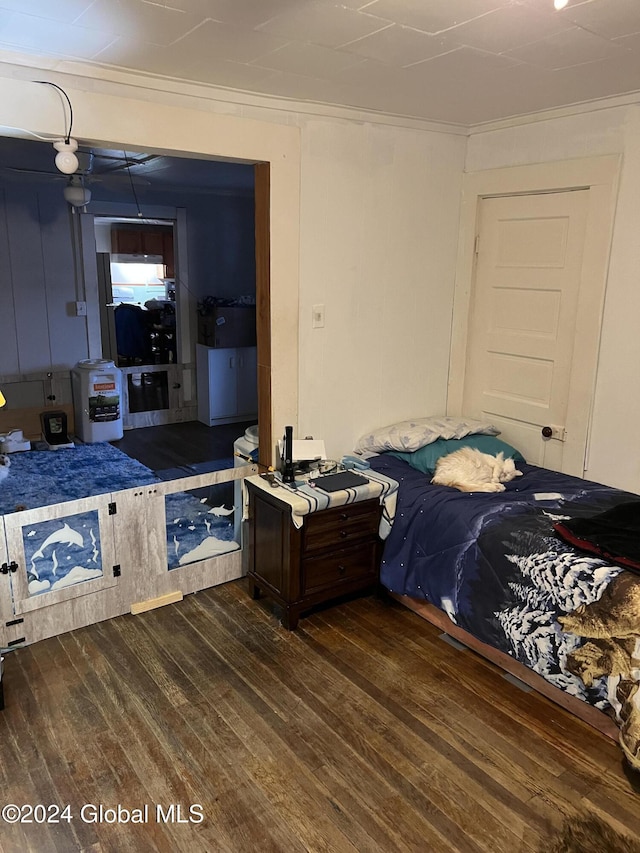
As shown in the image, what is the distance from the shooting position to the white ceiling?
1833 millimetres

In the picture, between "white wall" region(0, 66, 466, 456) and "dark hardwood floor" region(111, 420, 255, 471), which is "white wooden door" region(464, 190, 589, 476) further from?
"dark hardwood floor" region(111, 420, 255, 471)

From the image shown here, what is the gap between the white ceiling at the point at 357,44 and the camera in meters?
1.83

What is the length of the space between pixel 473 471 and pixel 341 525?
721 mm

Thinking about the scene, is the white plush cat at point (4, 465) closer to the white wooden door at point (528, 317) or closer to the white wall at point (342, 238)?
the white wall at point (342, 238)

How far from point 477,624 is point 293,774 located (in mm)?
974

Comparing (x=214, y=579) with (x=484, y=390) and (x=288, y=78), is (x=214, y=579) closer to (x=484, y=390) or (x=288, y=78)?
(x=484, y=390)

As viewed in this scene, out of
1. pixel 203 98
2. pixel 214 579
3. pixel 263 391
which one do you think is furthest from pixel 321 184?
pixel 214 579

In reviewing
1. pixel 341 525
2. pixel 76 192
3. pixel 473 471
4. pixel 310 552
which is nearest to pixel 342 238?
pixel 473 471

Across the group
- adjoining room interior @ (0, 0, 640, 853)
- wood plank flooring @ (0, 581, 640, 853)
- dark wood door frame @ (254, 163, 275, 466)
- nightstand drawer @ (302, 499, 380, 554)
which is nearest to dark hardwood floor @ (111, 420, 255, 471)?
adjoining room interior @ (0, 0, 640, 853)

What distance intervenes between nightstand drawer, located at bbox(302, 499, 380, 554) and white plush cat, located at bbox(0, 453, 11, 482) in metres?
2.00

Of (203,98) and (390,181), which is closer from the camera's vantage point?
(203,98)

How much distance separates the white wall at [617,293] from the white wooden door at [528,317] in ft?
0.47

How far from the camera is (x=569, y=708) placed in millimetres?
2416

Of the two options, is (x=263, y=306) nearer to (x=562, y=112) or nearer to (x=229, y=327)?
(x=562, y=112)
